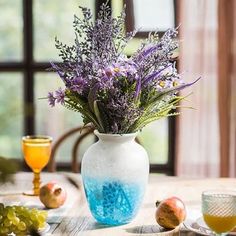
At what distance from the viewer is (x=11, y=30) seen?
3.66 meters

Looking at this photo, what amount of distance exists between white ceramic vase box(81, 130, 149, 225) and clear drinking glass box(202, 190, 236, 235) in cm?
21

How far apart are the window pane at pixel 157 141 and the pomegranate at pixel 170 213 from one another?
2.08 m

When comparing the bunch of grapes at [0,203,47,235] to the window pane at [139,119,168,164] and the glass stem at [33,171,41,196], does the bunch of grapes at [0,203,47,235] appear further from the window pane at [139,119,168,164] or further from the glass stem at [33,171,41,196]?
the window pane at [139,119,168,164]

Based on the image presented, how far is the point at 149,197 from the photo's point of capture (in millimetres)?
1884

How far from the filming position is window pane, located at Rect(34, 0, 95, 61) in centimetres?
362

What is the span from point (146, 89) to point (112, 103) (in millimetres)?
111

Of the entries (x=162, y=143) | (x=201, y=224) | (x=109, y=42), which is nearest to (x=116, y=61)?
(x=109, y=42)

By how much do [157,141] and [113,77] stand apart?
2.19 meters

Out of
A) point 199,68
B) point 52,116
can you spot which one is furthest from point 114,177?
point 52,116

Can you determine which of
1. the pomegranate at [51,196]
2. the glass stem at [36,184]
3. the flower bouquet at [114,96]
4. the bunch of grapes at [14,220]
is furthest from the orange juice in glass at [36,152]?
the bunch of grapes at [14,220]

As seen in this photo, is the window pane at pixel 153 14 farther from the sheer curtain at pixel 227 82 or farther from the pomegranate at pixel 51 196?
the pomegranate at pixel 51 196

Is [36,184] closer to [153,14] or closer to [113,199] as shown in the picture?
[113,199]

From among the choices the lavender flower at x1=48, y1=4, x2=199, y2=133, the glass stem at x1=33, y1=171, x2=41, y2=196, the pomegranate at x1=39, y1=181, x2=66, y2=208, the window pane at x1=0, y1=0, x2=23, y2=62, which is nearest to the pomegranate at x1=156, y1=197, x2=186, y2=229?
the lavender flower at x1=48, y1=4, x2=199, y2=133

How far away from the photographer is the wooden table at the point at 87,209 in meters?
1.52
